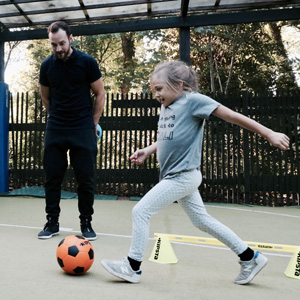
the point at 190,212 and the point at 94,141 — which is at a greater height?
the point at 94,141

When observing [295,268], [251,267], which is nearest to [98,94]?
[251,267]

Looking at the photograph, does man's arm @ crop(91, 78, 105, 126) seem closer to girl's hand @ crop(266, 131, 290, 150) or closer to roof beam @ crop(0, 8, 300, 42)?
girl's hand @ crop(266, 131, 290, 150)

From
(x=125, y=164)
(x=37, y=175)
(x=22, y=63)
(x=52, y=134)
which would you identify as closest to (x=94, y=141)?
(x=52, y=134)

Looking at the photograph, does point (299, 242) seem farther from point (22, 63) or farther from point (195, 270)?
point (22, 63)

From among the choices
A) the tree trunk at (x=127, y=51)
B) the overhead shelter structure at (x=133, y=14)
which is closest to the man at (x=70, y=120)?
the overhead shelter structure at (x=133, y=14)

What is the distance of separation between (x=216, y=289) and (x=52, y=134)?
227 centimetres

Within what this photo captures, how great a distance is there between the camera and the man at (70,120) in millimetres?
3705

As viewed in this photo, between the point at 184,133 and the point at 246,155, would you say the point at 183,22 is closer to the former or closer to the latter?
the point at 246,155

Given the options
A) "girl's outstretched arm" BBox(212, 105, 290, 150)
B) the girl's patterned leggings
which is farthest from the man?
"girl's outstretched arm" BBox(212, 105, 290, 150)

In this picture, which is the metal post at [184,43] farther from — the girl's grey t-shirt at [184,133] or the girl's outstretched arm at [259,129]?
the girl's outstretched arm at [259,129]

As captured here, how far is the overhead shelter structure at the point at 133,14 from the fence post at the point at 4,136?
0.07 feet

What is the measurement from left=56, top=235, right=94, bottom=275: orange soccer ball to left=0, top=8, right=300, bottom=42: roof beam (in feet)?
17.3

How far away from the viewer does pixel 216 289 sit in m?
2.40

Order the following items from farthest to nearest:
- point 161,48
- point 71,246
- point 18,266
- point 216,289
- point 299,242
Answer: point 161,48, point 299,242, point 18,266, point 71,246, point 216,289
